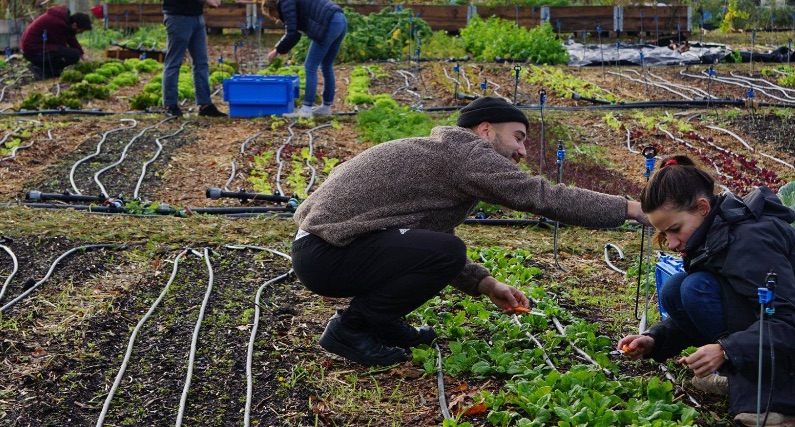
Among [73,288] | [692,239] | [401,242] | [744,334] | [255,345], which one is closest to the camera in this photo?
[744,334]

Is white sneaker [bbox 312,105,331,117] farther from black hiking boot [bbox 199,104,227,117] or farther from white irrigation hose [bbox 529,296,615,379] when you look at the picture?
white irrigation hose [bbox 529,296,615,379]

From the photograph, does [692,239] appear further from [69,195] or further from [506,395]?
[69,195]

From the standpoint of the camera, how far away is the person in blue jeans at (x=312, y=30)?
10102 mm

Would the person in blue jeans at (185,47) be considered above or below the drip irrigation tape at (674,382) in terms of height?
above

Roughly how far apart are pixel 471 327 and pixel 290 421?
3.49 feet

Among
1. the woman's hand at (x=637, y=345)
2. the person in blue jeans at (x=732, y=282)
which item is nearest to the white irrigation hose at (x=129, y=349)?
the woman's hand at (x=637, y=345)

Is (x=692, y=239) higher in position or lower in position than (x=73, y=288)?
higher

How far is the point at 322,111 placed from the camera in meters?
10.6

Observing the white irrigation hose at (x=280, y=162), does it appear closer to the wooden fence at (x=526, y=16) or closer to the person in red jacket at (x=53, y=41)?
the person in red jacket at (x=53, y=41)

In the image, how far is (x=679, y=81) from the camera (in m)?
13.6

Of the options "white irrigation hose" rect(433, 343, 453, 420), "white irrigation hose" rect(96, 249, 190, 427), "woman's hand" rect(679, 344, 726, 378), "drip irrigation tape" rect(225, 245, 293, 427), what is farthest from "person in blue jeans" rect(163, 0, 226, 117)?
"woman's hand" rect(679, 344, 726, 378)

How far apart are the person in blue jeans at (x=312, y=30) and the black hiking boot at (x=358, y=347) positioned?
6.45m

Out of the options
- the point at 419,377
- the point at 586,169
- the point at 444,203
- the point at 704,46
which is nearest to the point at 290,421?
the point at 419,377

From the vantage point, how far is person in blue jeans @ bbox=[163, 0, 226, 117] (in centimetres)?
1006
